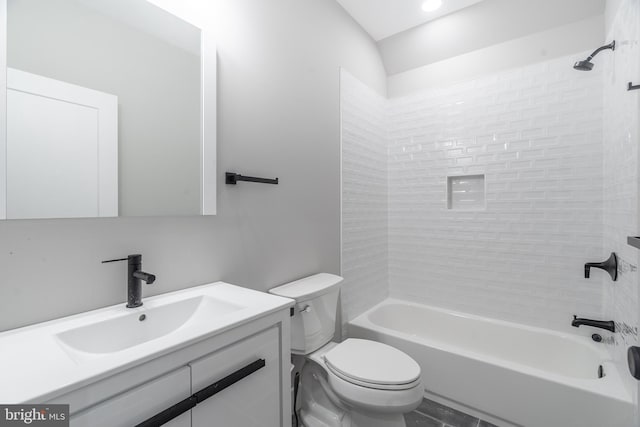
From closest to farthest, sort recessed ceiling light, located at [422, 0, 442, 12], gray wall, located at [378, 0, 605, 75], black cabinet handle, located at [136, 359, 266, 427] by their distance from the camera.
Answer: black cabinet handle, located at [136, 359, 266, 427], gray wall, located at [378, 0, 605, 75], recessed ceiling light, located at [422, 0, 442, 12]

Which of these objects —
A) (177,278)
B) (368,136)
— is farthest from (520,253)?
(177,278)

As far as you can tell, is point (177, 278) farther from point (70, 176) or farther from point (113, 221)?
point (70, 176)

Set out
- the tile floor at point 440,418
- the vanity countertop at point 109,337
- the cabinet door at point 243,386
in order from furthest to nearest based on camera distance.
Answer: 1. the tile floor at point 440,418
2. the cabinet door at point 243,386
3. the vanity countertop at point 109,337

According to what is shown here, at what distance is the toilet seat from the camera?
4.50 ft

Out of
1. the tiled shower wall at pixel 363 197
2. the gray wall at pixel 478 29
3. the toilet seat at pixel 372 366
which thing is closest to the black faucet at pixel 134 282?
the toilet seat at pixel 372 366

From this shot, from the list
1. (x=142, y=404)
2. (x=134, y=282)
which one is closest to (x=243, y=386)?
(x=142, y=404)

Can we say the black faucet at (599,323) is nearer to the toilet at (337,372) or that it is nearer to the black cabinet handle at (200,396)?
the toilet at (337,372)

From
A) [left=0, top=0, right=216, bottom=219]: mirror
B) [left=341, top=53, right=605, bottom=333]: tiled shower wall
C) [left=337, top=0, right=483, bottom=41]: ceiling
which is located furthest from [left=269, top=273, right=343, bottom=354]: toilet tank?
[left=337, top=0, right=483, bottom=41]: ceiling

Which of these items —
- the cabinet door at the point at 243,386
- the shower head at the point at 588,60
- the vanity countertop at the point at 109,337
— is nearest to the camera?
the vanity countertop at the point at 109,337

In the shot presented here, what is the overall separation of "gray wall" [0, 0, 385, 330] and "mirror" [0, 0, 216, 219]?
0.08 m

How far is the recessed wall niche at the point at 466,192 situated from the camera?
7.79 feet

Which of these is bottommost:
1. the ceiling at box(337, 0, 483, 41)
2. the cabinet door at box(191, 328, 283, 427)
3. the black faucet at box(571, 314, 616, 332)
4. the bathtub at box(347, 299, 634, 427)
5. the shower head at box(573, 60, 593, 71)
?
the bathtub at box(347, 299, 634, 427)

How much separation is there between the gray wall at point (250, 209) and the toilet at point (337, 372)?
0.24 m

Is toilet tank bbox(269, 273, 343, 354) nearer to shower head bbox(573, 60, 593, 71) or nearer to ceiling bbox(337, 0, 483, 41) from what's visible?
shower head bbox(573, 60, 593, 71)
